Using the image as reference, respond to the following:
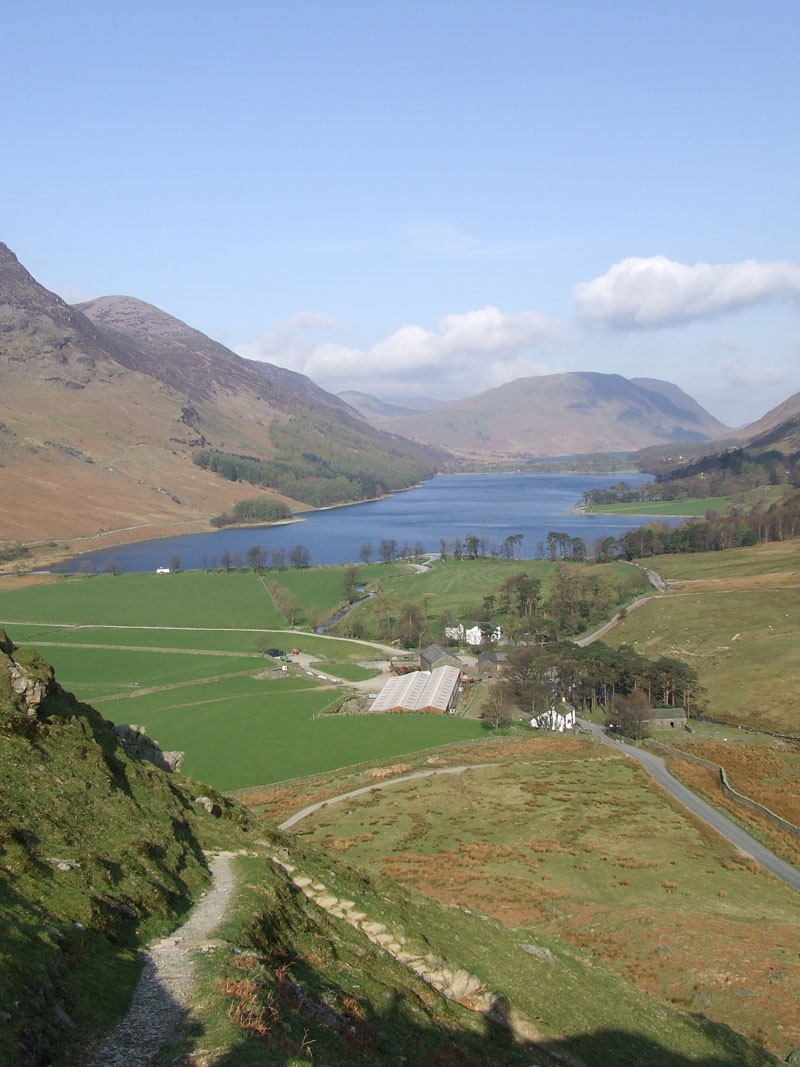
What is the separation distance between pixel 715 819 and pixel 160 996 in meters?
44.8

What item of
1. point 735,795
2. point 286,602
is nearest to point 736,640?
point 735,795

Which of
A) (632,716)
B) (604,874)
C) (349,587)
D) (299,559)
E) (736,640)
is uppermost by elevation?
(299,559)

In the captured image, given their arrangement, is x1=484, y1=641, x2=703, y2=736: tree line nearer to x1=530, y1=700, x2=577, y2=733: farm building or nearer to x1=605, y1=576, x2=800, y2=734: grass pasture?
x1=530, y1=700, x2=577, y2=733: farm building

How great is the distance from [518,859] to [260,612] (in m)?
107

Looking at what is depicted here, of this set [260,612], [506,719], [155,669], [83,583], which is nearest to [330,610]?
[260,612]

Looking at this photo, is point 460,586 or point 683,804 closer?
point 683,804

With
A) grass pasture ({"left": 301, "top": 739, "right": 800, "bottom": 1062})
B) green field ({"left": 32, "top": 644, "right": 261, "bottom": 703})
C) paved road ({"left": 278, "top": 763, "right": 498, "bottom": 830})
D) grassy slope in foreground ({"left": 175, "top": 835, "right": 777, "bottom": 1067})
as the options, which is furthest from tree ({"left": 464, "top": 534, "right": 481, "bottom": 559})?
grassy slope in foreground ({"left": 175, "top": 835, "right": 777, "bottom": 1067})

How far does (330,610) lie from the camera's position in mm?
144375

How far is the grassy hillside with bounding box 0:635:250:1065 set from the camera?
38.0ft

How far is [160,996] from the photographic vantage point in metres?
13.1

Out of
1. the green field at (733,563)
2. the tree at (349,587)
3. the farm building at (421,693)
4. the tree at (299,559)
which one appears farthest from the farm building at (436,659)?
the tree at (299,559)

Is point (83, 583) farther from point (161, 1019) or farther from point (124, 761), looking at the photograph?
point (161, 1019)

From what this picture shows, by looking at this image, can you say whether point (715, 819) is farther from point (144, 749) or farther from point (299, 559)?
point (299, 559)

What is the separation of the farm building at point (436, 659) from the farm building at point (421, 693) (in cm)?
485
